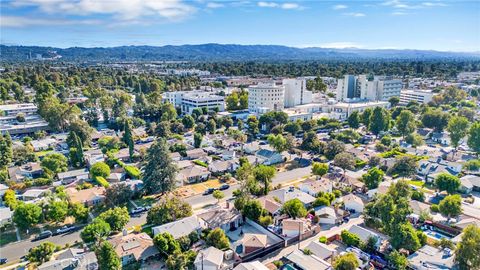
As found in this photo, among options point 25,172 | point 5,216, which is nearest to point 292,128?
point 25,172

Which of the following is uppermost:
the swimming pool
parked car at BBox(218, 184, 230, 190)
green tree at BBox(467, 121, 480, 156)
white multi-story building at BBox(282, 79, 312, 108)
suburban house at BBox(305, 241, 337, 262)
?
white multi-story building at BBox(282, 79, 312, 108)

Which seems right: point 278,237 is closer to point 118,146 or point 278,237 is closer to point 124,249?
point 124,249

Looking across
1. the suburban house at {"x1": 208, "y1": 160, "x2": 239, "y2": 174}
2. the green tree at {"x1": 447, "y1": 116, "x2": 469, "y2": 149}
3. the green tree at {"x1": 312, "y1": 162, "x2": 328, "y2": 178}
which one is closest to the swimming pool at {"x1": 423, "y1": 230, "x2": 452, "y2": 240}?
the green tree at {"x1": 312, "y1": 162, "x2": 328, "y2": 178}

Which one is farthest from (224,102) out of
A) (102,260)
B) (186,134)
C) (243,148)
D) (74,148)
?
(102,260)

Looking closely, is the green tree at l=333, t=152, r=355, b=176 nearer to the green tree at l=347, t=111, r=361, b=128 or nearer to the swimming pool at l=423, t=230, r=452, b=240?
the swimming pool at l=423, t=230, r=452, b=240

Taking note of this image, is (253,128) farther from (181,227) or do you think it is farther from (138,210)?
(181,227)
